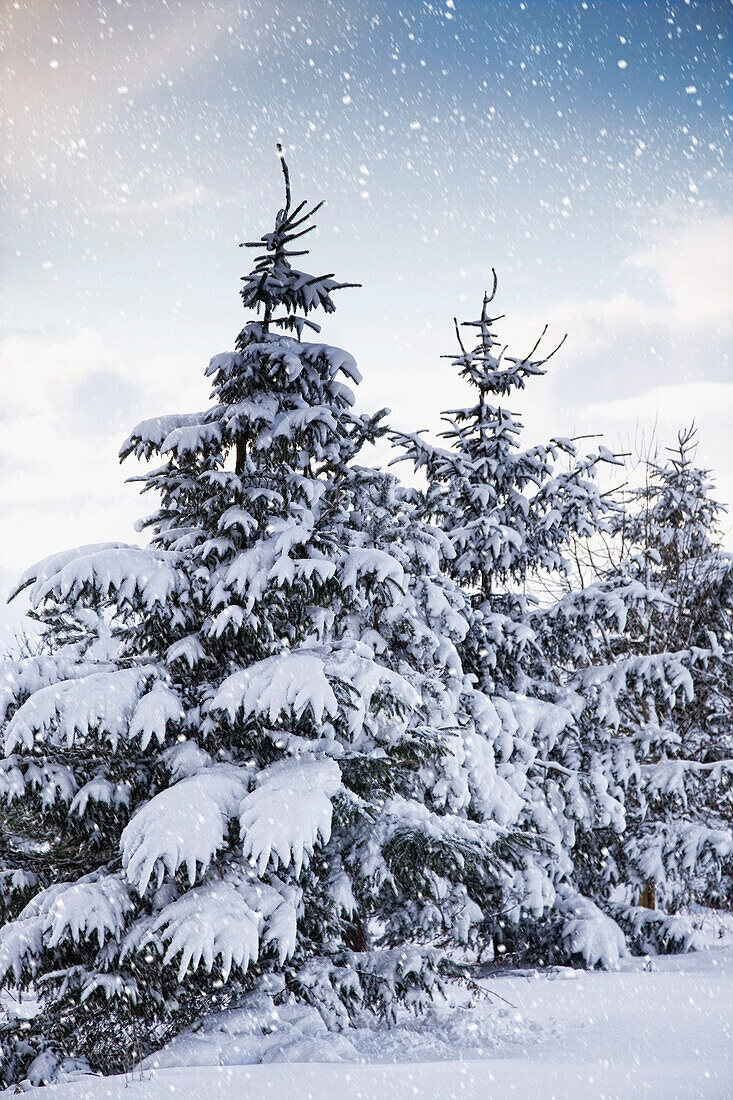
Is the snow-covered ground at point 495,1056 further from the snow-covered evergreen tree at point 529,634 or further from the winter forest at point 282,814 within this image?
the snow-covered evergreen tree at point 529,634

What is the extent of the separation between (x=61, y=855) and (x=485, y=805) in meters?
4.42

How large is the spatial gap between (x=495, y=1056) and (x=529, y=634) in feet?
18.5

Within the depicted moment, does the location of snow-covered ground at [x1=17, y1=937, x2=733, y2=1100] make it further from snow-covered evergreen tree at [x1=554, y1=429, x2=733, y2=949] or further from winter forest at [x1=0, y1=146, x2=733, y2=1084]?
snow-covered evergreen tree at [x1=554, y1=429, x2=733, y2=949]

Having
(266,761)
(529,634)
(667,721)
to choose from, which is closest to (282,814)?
(266,761)

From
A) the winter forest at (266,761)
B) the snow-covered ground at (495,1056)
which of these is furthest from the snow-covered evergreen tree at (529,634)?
the snow-covered ground at (495,1056)

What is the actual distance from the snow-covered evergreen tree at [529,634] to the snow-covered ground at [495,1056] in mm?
2043

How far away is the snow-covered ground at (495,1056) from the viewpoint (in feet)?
15.6

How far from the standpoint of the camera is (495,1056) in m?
5.88

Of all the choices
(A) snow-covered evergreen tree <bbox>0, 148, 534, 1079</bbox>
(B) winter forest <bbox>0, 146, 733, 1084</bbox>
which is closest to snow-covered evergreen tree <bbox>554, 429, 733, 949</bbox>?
(B) winter forest <bbox>0, 146, 733, 1084</bbox>

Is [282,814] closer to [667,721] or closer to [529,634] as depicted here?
[529,634]

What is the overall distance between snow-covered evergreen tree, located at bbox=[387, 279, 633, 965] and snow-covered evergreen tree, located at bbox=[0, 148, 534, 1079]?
2.41 m

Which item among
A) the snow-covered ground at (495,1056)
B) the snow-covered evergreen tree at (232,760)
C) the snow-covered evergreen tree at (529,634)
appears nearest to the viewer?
the snow-covered ground at (495,1056)

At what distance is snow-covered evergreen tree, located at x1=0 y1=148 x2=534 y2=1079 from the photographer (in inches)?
220

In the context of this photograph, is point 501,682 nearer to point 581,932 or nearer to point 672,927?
point 581,932
